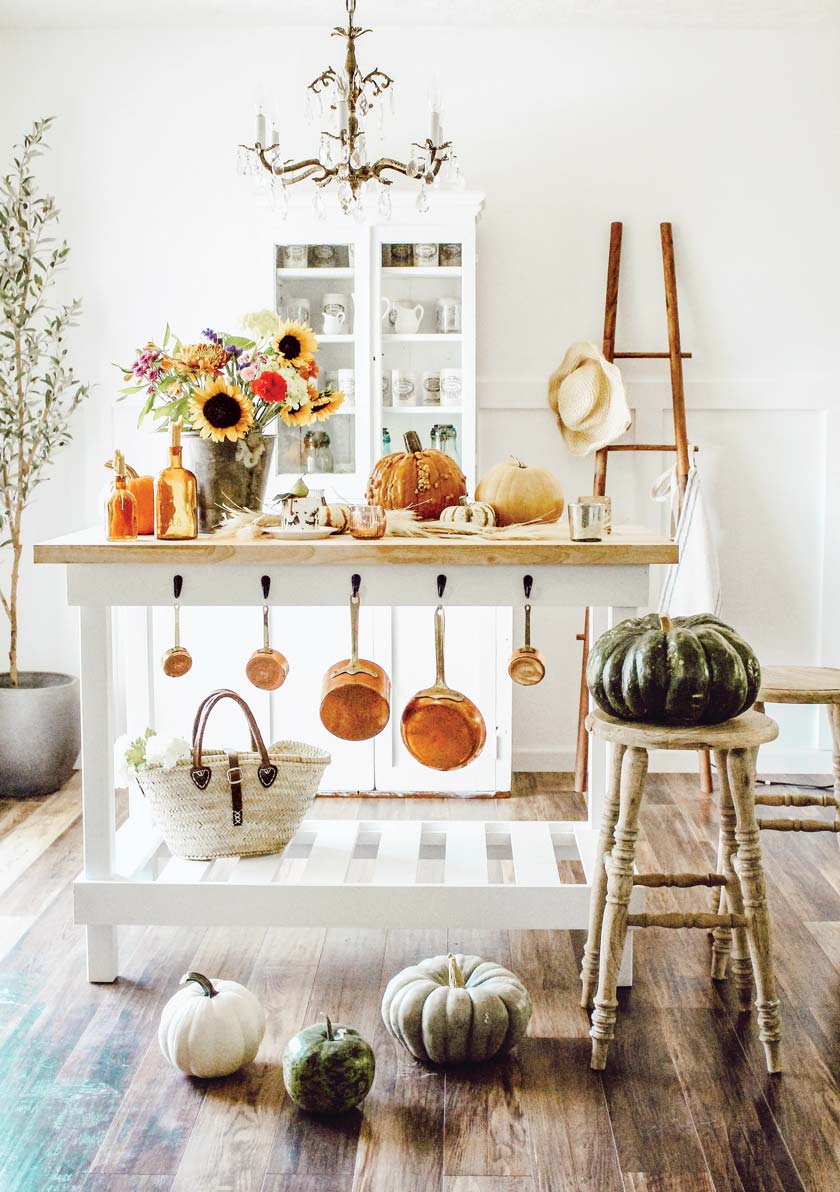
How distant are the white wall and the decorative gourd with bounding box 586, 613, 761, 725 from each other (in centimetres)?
217

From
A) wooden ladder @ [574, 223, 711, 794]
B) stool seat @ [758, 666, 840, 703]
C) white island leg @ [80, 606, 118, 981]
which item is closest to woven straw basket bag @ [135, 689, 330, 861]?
white island leg @ [80, 606, 118, 981]

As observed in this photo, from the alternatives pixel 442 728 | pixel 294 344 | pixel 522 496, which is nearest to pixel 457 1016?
pixel 442 728

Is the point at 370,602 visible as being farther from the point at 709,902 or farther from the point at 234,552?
the point at 709,902

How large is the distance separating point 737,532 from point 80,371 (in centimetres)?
251

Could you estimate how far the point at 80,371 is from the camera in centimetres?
443

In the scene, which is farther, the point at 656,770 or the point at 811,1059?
the point at 656,770

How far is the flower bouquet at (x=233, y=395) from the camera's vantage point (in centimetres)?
257

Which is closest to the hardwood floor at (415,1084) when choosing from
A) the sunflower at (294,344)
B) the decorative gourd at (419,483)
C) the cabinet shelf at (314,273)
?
the decorative gourd at (419,483)

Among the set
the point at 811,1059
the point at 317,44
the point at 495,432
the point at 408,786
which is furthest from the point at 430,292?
the point at 811,1059

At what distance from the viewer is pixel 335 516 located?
266 cm

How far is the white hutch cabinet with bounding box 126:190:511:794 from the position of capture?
4.12 m

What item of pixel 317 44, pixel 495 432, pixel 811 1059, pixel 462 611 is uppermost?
pixel 317 44

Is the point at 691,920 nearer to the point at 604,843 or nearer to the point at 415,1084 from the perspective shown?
the point at 604,843

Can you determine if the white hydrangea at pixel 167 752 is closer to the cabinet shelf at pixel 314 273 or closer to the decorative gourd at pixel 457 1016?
the decorative gourd at pixel 457 1016
